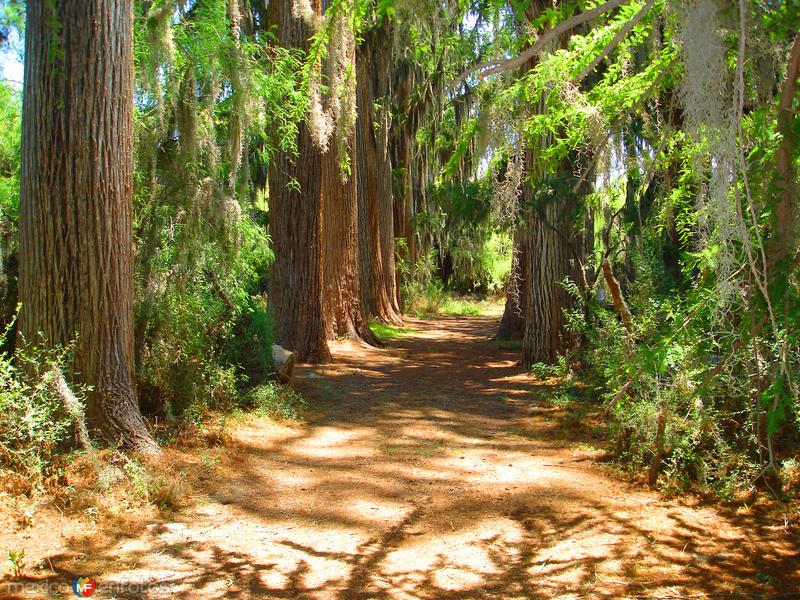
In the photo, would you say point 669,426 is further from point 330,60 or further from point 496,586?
point 330,60

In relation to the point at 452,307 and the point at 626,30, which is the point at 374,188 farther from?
the point at 626,30

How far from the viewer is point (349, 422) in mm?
8000

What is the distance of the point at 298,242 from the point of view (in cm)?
1093

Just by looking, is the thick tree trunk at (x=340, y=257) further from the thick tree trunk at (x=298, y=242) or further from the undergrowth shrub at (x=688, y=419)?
the undergrowth shrub at (x=688, y=419)

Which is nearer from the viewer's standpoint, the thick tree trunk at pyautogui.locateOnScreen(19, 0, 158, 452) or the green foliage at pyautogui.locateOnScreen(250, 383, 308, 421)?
the thick tree trunk at pyautogui.locateOnScreen(19, 0, 158, 452)

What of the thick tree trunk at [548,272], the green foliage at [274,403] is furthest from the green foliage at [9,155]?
the thick tree trunk at [548,272]

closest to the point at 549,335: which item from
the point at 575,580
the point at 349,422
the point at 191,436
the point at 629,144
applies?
the point at 629,144

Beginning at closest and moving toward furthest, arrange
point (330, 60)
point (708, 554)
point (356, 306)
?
point (708, 554) < point (330, 60) < point (356, 306)

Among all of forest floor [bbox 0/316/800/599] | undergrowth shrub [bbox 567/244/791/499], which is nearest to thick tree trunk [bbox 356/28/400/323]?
forest floor [bbox 0/316/800/599]

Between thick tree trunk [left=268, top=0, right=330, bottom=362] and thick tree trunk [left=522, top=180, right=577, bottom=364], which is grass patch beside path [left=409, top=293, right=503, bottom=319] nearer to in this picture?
thick tree trunk [left=268, top=0, right=330, bottom=362]

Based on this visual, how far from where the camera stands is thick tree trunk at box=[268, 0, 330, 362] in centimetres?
1092

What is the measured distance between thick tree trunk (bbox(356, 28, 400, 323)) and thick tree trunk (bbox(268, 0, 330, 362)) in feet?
17.8

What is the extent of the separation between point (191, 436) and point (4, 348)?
5.88 feet

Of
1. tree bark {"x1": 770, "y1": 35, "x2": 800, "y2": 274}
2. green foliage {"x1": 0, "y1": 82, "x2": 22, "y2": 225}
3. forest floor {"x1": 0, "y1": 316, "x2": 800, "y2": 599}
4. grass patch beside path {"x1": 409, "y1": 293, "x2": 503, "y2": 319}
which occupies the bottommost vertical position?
forest floor {"x1": 0, "y1": 316, "x2": 800, "y2": 599}
